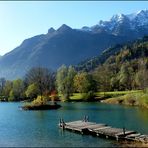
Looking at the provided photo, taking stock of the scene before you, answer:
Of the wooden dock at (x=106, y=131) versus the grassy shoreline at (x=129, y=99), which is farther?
the grassy shoreline at (x=129, y=99)

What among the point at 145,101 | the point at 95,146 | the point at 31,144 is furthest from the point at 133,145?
the point at 145,101

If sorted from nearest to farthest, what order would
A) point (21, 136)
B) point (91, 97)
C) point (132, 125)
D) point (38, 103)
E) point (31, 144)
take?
point (31, 144) < point (21, 136) < point (132, 125) < point (38, 103) < point (91, 97)

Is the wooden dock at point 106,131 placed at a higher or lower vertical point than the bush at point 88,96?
lower

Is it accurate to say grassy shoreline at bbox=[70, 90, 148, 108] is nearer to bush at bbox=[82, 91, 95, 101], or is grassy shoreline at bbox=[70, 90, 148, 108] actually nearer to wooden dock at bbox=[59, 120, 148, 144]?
bush at bbox=[82, 91, 95, 101]

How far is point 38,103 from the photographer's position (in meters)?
150

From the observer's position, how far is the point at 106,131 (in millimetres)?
73688

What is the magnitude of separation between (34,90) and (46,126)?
99845 mm

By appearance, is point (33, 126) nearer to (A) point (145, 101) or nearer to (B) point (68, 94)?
(A) point (145, 101)

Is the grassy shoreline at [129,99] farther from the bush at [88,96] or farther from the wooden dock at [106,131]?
the wooden dock at [106,131]

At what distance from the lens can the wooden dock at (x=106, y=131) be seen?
6694 cm

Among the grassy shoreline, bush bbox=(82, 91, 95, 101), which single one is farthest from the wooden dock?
bush bbox=(82, 91, 95, 101)

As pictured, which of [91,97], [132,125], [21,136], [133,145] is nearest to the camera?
[133,145]

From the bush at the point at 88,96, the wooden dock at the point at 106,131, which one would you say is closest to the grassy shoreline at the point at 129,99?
the bush at the point at 88,96

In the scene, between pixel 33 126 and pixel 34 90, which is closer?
pixel 33 126
